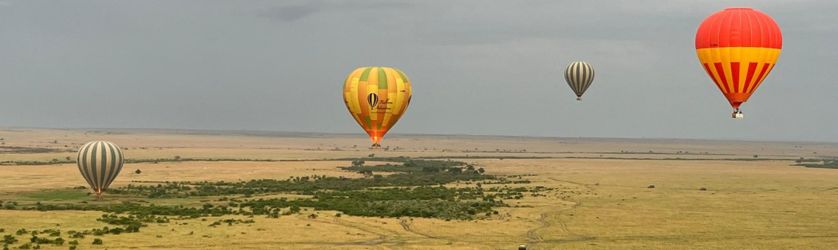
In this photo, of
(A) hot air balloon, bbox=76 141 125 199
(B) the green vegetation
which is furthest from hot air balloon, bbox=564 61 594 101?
(A) hot air balloon, bbox=76 141 125 199

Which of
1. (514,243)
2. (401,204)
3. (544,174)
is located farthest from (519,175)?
(514,243)

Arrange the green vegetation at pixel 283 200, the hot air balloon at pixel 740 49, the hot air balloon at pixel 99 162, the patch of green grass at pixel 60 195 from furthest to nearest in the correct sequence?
1. the patch of green grass at pixel 60 195
2. the hot air balloon at pixel 99 162
3. the green vegetation at pixel 283 200
4. the hot air balloon at pixel 740 49

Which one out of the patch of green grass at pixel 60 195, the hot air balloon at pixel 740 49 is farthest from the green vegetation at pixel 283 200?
the hot air balloon at pixel 740 49

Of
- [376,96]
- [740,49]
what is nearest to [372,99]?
[376,96]

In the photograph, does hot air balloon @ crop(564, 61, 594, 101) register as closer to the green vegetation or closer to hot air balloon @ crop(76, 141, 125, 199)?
the green vegetation

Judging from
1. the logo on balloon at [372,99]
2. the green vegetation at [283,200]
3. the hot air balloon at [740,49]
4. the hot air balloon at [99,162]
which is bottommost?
the green vegetation at [283,200]

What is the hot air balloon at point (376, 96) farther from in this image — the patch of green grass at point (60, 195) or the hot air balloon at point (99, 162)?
the patch of green grass at point (60, 195)

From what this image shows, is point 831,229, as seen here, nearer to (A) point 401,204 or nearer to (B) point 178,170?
(A) point 401,204
